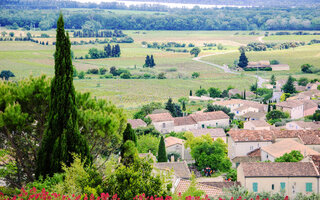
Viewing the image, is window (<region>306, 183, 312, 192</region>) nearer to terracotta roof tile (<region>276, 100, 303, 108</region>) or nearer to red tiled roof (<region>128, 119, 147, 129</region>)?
red tiled roof (<region>128, 119, 147, 129</region>)

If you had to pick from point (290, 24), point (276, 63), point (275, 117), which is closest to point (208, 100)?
point (275, 117)

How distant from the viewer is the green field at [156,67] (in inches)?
3164

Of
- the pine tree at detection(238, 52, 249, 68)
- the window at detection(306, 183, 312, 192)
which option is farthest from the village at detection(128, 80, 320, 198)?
the pine tree at detection(238, 52, 249, 68)

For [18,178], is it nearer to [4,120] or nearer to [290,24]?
[4,120]

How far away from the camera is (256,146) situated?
3666cm

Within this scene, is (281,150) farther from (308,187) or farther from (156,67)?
(156,67)

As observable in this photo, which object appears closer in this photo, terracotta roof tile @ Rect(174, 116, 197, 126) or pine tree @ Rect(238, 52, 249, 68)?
terracotta roof tile @ Rect(174, 116, 197, 126)

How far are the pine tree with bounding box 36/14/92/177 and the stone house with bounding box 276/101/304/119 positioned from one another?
46972 millimetres

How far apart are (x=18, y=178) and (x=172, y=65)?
10457cm

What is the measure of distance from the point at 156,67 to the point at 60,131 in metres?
102

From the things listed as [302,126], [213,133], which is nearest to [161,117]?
[213,133]

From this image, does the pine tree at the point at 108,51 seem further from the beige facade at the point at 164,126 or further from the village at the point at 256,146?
the beige facade at the point at 164,126

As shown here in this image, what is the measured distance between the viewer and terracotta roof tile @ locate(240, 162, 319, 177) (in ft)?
80.9

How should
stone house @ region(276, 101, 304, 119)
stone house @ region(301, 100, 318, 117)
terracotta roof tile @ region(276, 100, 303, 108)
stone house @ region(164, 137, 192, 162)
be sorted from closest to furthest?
stone house @ region(164, 137, 192, 162), stone house @ region(276, 101, 304, 119), terracotta roof tile @ region(276, 100, 303, 108), stone house @ region(301, 100, 318, 117)
